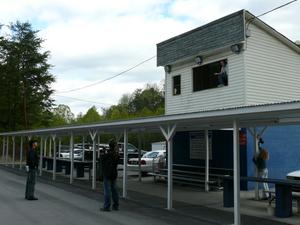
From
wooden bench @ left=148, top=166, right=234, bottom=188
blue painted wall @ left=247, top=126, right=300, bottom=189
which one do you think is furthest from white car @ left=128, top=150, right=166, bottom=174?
blue painted wall @ left=247, top=126, right=300, bottom=189

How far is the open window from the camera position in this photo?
779 inches

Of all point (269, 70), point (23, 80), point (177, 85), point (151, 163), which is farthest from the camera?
point (23, 80)

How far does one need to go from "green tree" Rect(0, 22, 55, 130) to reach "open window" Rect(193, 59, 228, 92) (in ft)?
109

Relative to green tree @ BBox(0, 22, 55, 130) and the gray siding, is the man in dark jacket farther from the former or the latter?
green tree @ BBox(0, 22, 55, 130)

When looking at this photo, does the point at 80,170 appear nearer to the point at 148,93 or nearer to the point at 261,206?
the point at 261,206

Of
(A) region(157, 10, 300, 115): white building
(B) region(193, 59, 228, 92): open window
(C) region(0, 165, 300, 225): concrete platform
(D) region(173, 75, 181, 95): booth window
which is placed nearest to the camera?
(C) region(0, 165, 300, 225): concrete platform

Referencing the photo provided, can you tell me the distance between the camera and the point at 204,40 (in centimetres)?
2059

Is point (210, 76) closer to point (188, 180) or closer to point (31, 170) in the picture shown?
point (188, 180)

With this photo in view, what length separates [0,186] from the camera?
19672 mm

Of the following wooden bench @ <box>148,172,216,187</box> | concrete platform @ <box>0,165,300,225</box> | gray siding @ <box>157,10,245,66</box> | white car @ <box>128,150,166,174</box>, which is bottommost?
concrete platform @ <box>0,165,300,225</box>

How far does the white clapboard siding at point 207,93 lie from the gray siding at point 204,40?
2.00 ft

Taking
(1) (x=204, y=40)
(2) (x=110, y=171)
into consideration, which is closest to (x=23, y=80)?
(1) (x=204, y=40)

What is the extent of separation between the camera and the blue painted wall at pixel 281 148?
766 inches

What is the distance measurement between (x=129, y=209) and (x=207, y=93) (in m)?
8.32
